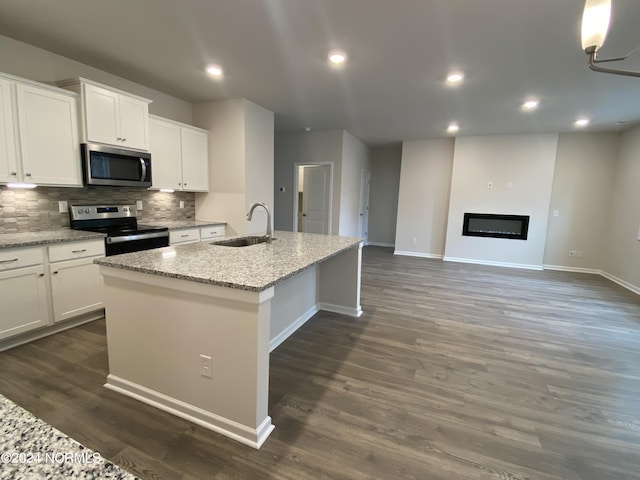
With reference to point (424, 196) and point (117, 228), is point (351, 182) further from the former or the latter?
point (117, 228)

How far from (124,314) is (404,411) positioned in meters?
1.93

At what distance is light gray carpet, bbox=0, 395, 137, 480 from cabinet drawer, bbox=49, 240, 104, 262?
2758 mm

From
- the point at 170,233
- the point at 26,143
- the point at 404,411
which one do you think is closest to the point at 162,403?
the point at 404,411

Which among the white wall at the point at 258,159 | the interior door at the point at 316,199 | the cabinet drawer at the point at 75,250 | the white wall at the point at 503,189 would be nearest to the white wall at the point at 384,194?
the white wall at the point at 503,189

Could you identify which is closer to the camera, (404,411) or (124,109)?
(404,411)

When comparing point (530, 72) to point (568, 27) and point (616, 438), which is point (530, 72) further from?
point (616, 438)

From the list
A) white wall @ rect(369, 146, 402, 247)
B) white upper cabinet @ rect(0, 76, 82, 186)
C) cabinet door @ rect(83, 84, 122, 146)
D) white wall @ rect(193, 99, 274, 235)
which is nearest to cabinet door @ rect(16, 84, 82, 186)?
white upper cabinet @ rect(0, 76, 82, 186)

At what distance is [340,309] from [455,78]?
Answer: 2.91 metres

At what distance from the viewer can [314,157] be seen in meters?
6.46

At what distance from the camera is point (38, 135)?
276 centimetres

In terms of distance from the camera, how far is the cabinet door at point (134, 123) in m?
3.36

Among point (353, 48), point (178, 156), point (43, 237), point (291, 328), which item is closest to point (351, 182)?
point (178, 156)

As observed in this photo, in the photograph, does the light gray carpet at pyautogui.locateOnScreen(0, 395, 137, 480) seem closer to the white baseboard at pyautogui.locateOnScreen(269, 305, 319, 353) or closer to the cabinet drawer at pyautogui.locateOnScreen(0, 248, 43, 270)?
the white baseboard at pyautogui.locateOnScreen(269, 305, 319, 353)

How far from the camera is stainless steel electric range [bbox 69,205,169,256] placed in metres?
3.17
